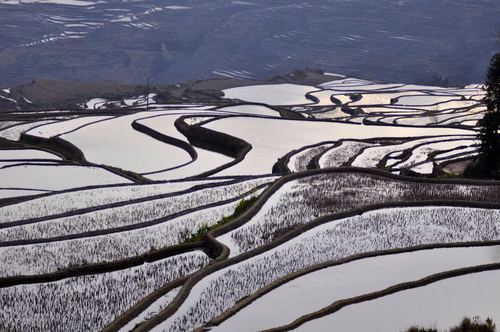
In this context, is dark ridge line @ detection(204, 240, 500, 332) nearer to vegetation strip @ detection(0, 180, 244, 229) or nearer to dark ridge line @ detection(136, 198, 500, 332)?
dark ridge line @ detection(136, 198, 500, 332)

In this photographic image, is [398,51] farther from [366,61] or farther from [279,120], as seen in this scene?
[279,120]

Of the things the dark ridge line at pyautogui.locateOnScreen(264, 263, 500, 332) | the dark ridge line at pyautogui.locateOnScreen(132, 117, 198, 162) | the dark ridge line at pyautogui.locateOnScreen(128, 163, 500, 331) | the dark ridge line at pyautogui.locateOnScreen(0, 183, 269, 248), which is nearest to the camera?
the dark ridge line at pyautogui.locateOnScreen(264, 263, 500, 332)

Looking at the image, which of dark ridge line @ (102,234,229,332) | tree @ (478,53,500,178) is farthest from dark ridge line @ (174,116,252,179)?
dark ridge line @ (102,234,229,332)

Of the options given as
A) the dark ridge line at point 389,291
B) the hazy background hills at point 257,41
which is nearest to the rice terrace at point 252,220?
the dark ridge line at point 389,291

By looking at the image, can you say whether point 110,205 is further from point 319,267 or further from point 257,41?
point 257,41

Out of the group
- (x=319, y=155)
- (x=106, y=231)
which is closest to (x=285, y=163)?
(x=319, y=155)
